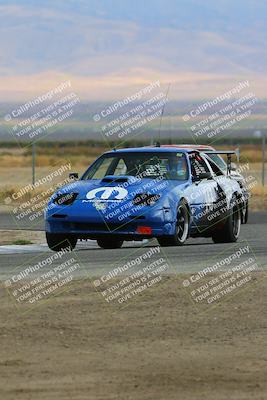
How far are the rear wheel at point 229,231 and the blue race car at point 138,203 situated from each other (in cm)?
7

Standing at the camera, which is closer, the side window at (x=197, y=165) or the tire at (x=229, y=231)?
the side window at (x=197, y=165)

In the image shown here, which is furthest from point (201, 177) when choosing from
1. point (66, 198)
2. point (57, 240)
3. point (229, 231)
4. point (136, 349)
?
point (136, 349)

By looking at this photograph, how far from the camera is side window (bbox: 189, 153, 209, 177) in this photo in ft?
63.0

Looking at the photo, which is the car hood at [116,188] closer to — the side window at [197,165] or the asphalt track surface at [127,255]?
the asphalt track surface at [127,255]

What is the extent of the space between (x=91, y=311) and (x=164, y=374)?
2.71 metres

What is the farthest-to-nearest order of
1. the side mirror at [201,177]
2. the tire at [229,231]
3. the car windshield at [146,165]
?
1. the tire at [229,231]
2. the side mirror at [201,177]
3. the car windshield at [146,165]

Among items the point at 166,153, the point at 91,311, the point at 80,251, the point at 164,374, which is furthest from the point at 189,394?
the point at 166,153

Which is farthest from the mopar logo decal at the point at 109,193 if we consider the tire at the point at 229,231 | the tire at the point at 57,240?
the tire at the point at 229,231

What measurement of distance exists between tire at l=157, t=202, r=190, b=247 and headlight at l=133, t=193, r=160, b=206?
0.45 m

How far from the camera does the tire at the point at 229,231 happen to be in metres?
19.5

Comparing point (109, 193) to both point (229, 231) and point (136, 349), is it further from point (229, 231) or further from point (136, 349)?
point (136, 349)

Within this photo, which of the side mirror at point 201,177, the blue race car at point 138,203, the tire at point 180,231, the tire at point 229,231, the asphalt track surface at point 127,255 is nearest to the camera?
the asphalt track surface at point 127,255

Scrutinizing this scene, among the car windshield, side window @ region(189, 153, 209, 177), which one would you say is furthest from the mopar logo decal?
side window @ region(189, 153, 209, 177)

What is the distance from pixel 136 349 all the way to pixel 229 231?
32.7ft
